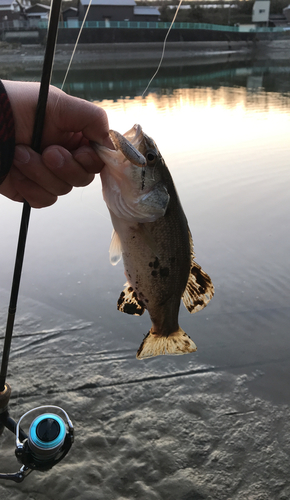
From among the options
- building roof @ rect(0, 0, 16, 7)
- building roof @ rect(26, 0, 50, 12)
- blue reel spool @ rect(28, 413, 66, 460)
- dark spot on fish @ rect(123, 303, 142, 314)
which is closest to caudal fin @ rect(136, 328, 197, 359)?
dark spot on fish @ rect(123, 303, 142, 314)

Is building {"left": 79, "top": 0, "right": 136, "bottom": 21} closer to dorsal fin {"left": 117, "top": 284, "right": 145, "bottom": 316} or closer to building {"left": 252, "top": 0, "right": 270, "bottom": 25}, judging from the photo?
building {"left": 252, "top": 0, "right": 270, "bottom": 25}

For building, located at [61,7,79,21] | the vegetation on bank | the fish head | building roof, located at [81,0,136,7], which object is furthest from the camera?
the vegetation on bank

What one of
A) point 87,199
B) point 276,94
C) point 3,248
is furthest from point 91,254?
point 276,94

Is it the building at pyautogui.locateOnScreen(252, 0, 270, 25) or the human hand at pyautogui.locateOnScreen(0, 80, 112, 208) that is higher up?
the building at pyautogui.locateOnScreen(252, 0, 270, 25)

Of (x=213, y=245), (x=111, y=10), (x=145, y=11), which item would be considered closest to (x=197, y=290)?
(x=213, y=245)

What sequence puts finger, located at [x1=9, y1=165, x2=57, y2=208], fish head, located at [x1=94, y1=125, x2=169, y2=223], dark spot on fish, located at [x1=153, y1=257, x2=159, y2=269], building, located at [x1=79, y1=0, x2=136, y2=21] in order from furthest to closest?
1. building, located at [x1=79, y1=0, x2=136, y2=21]
2. finger, located at [x1=9, y1=165, x2=57, y2=208]
3. dark spot on fish, located at [x1=153, y1=257, x2=159, y2=269]
4. fish head, located at [x1=94, y1=125, x2=169, y2=223]
